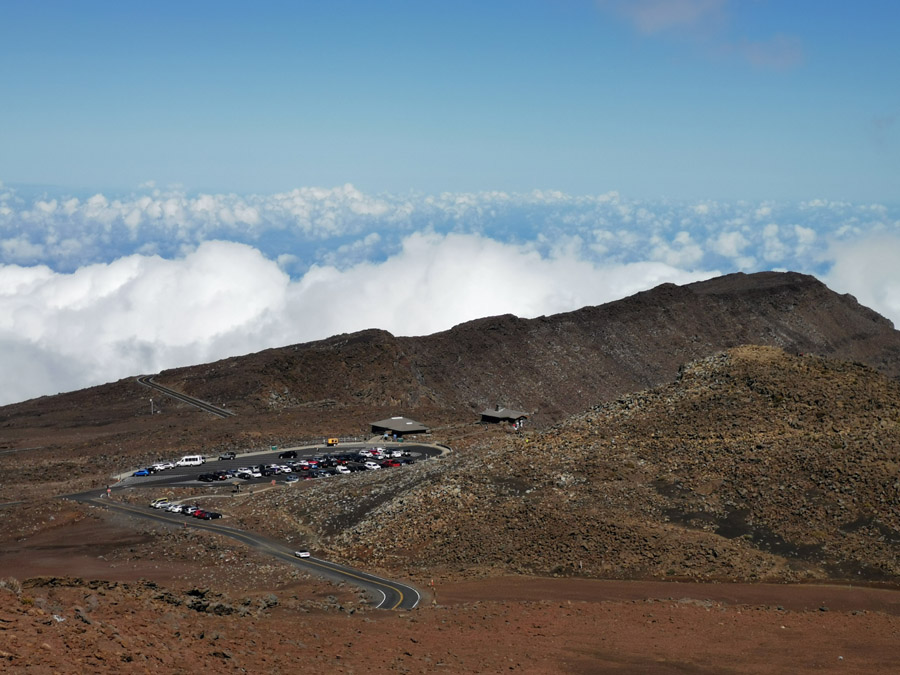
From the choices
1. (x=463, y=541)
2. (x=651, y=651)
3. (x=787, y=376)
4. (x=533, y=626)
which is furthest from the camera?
(x=787, y=376)

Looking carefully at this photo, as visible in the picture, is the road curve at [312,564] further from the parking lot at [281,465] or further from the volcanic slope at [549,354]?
the volcanic slope at [549,354]

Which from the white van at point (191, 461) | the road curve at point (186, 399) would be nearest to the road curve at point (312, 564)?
the white van at point (191, 461)

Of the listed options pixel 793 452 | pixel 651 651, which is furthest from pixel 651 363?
pixel 651 651

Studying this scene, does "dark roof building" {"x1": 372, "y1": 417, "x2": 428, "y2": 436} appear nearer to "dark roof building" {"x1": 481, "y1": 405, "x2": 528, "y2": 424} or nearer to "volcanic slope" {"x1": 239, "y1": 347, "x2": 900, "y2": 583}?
"dark roof building" {"x1": 481, "y1": 405, "x2": 528, "y2": 424}

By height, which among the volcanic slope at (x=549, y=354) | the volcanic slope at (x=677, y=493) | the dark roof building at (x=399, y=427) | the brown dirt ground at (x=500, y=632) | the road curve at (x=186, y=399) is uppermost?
the volcanic slope at (x=549, y=354)

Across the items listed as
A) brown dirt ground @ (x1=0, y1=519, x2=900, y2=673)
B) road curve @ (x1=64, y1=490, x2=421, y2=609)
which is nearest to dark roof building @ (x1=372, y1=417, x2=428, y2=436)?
road curve @ (x1=64, y1=490, x2=421, y2=609)

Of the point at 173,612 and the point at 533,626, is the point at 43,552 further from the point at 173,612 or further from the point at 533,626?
the point at 533,626

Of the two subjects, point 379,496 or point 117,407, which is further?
point 117,407
